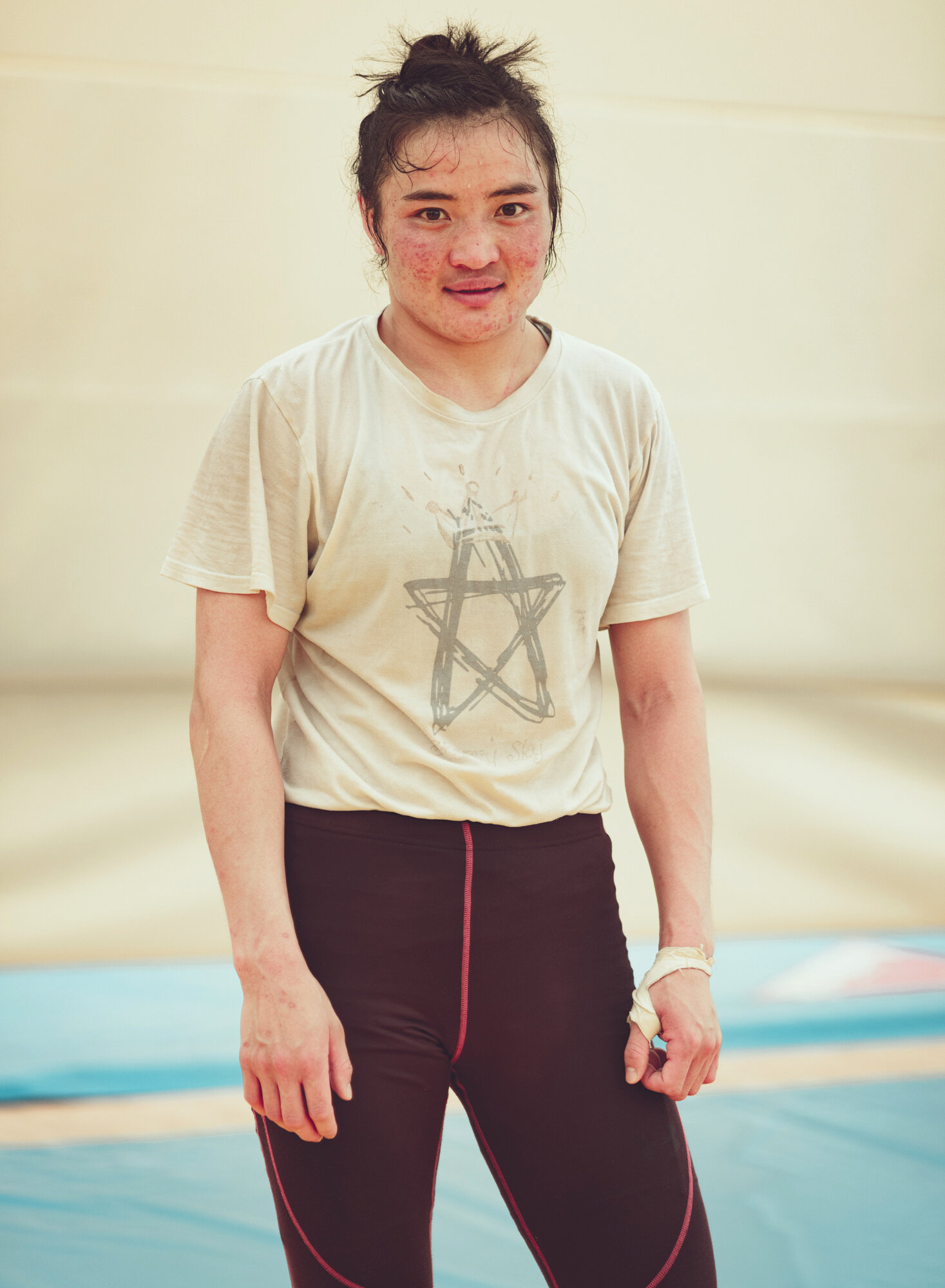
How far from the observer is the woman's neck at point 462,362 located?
97 centimetres

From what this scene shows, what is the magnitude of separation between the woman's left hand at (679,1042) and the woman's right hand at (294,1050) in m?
0.24

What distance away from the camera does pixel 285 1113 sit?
0.86m

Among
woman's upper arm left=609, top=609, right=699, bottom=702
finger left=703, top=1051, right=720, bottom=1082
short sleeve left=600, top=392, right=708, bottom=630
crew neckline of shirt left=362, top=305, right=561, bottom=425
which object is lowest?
finger left=703, top=1051, right=720, bottom=1082

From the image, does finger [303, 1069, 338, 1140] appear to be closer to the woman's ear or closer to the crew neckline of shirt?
the crew neckline of shirt

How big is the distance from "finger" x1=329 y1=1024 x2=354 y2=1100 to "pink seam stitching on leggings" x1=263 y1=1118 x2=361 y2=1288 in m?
0.09

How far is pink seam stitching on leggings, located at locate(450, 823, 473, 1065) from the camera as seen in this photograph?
92 centimetres

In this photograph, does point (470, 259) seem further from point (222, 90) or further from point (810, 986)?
point (810, 986)

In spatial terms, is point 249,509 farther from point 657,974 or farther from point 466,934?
point 657,974

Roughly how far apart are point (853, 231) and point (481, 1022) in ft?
6.99

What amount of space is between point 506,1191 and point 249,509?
0.57m

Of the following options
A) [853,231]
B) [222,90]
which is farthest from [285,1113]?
[853,231]

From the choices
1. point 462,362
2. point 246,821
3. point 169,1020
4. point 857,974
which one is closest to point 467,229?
point 462,362

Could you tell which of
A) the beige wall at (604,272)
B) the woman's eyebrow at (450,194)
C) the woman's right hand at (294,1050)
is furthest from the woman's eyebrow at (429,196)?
the beige wall at (604,272)

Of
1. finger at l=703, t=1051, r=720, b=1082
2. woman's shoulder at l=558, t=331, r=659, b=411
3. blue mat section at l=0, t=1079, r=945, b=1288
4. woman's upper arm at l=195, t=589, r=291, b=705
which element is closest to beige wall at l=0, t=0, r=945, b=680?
blue mat section at l=0, t=1079, r=945, b=1288
